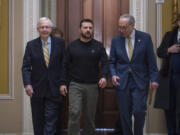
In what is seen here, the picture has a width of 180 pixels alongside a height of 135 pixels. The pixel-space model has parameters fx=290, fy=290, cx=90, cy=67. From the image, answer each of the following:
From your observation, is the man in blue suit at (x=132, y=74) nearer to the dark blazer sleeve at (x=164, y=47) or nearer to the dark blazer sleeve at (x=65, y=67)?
the dark blazer sleeve at (x=65, y=67)

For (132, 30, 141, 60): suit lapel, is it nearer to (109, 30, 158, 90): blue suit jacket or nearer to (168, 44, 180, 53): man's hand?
(109, 30, 158, 90): blue suit jacket

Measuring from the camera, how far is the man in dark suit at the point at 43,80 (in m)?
3.28

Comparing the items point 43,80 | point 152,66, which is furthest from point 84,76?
point 152,66

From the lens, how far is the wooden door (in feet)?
14.3

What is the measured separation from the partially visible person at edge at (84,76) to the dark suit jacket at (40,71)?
0.37 ft

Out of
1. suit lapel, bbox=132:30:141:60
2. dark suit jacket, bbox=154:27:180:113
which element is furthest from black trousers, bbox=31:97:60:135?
dark suit jacket, bbox=154:27:180:113

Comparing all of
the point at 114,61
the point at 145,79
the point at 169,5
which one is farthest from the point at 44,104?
the point at 169,5

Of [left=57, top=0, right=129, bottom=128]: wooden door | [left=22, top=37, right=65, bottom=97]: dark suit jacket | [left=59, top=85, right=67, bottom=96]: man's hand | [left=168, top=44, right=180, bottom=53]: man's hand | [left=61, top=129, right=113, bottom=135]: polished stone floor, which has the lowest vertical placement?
[left=61, top=129, right=113, bottom=135]: polished stone floor

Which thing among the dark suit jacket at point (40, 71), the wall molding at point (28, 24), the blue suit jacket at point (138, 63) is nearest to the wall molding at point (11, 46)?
the wall molding at point (28, 24)

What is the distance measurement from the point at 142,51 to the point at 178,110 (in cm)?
A: 98

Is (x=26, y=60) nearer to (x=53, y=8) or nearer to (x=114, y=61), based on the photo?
(x=114, y=61)

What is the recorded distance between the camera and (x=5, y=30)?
4086 millimetres

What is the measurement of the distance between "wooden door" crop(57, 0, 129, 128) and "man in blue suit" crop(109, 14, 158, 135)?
3.92 feet

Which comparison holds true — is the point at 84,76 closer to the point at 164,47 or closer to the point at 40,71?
the point at 40,71
